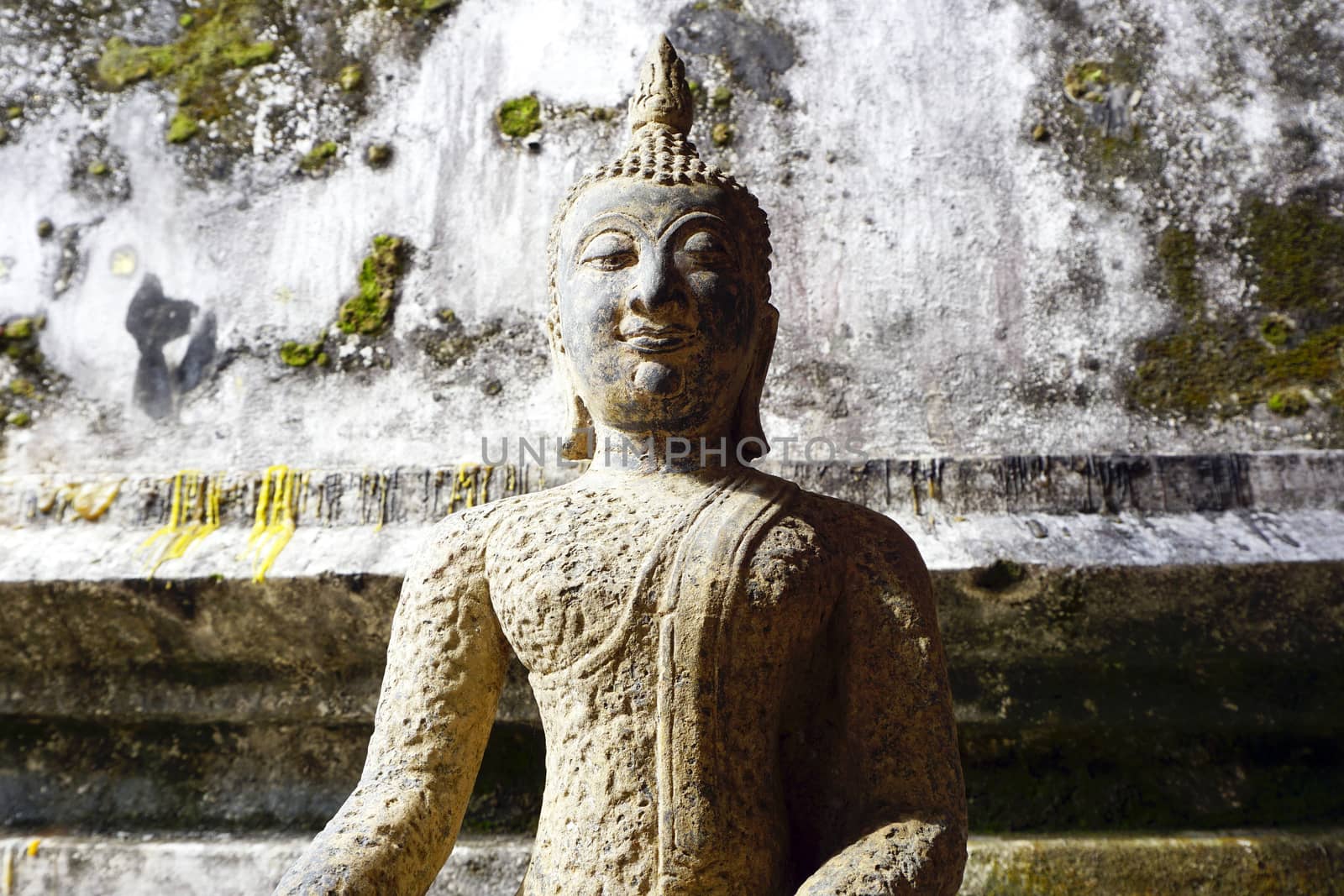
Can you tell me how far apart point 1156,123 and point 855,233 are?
1.15 m

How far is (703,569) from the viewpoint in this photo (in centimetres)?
193

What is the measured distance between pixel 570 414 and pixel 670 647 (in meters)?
0.63

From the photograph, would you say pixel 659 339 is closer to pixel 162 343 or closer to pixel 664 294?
pixel 664 294

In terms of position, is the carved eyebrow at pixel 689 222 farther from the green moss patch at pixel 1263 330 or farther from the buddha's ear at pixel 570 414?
the green moss patch at pixel 1263 330

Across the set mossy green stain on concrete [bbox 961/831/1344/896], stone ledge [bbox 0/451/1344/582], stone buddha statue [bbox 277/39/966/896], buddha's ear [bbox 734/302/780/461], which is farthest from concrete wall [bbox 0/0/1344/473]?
stone buddha statue [bbox 277/39/966/896]

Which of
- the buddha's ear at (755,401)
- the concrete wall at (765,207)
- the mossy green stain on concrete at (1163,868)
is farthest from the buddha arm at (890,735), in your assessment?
the concrete wall at (765,207)

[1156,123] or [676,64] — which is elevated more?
[1156,123]

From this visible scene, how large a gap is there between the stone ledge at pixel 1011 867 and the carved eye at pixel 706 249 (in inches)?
67.9

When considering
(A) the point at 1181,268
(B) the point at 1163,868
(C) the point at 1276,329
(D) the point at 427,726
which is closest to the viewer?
(D) the point at 427,726

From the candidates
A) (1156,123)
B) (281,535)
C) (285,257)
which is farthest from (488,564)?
(1156,123)

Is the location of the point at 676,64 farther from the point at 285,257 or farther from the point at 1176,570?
the point at 285,257

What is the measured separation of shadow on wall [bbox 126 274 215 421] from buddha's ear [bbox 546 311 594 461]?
2219mm

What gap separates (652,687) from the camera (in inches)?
74.9

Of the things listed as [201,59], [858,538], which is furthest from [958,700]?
[201,59]
